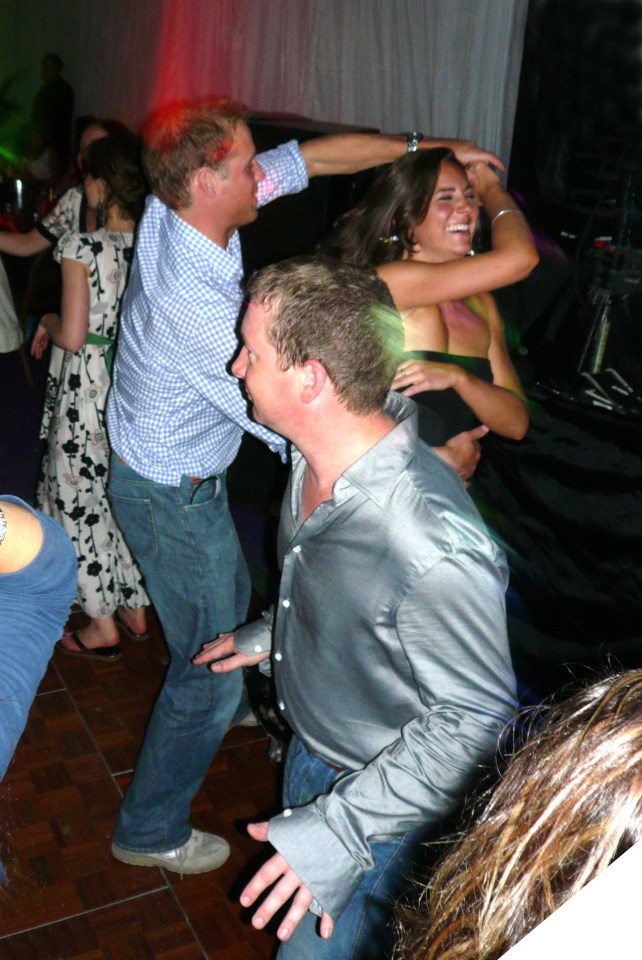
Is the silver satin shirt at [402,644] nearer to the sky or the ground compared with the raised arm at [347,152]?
nearer to the ground

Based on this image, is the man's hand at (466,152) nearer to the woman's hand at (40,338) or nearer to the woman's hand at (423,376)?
the woman's hand at (423,376)

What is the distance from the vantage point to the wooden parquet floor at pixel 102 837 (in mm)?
2223

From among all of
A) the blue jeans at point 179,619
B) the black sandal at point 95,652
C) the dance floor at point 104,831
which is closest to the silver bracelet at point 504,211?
the blue jeans at point 179,619

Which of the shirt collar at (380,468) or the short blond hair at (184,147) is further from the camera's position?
the short blond hair at (184,147)

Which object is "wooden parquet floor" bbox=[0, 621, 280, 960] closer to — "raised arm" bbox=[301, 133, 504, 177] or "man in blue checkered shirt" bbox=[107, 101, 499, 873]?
"man in blue checkered shirt" bbox=[107, 101, 499, 873]

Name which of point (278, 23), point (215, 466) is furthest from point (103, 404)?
point (278, 23)

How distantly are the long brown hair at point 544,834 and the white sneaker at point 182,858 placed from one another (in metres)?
1.90

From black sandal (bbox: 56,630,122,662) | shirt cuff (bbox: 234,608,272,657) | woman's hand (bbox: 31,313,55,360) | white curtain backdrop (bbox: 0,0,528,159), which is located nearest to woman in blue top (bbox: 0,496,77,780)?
shirt cuff (bbox: 234,608,272,657)

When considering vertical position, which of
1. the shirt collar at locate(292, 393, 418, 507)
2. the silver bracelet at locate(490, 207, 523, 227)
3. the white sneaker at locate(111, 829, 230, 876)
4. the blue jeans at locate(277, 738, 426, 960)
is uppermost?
the silver bracelet at locate(490, 207, 523, 227)

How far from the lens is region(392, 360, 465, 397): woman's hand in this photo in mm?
2047

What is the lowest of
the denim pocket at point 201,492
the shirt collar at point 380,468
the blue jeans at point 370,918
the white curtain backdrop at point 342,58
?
the blue jeans at point 370,918

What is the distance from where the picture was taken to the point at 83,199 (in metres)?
3.23

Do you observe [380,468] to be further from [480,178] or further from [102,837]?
[102,837]

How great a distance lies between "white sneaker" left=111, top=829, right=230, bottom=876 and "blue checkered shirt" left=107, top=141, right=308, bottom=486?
40.9 inches
